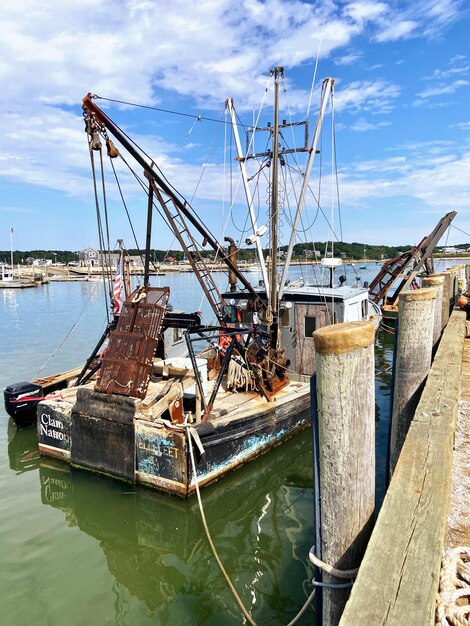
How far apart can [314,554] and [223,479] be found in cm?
578

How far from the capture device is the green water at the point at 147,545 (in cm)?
547

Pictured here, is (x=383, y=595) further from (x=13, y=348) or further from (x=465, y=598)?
(x=13, y=348)

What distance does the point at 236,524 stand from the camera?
24.1 feet

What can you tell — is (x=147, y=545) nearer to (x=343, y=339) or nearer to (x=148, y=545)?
(x=148, y=545)

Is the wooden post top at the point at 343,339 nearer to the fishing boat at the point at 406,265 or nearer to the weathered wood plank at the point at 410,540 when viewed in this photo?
the weathered wood plank at the point at 410,540

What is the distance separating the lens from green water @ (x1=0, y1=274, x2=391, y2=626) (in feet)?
17.9

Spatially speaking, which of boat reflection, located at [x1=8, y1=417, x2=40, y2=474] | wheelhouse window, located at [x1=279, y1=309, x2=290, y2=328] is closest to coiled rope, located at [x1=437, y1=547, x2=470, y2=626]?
boat reflection, located at [x1=8, y1=417, x2=40, y2=474]

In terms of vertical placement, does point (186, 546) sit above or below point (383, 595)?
below

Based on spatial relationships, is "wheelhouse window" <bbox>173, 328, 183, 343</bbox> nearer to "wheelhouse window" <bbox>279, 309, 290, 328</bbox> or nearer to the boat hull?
"wheelhouse window" <bbox>279, 309, 290, 328</bbox>

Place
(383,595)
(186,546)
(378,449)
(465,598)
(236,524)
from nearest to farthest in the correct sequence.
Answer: (383,595) < (465,598) < (186,546) < (236,524) < (378,449)

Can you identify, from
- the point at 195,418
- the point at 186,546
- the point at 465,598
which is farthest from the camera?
the point at 195,418

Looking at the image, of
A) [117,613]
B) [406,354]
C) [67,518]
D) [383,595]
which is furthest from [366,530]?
[67,518]

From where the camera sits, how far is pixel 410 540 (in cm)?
232

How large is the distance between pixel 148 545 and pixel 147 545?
0.02m
